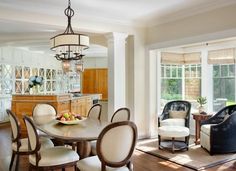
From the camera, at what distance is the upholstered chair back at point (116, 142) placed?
8.05ft

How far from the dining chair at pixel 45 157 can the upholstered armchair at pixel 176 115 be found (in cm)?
279

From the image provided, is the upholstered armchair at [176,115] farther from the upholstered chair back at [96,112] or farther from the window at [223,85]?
the upholstered chair back at [96,112]

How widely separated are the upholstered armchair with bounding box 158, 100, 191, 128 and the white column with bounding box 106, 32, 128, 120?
98cm

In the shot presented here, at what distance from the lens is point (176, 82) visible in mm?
6781

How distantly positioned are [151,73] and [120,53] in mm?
924

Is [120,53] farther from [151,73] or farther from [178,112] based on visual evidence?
[178,112]

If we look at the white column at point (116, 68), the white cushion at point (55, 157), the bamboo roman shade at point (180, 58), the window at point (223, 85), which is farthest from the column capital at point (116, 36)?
the white cushion at point (55, 157)

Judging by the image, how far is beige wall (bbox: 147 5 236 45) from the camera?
4.21m

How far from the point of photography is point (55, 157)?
9.43 feet

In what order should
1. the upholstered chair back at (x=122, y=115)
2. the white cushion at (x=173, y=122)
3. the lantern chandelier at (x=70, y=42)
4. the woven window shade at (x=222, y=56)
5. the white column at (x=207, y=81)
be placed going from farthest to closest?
the white column at (x=207, y=81), the woven window shade at (x=222, y=56), the white cushion at (x=173, y=122), the upholstered chair back at (x=122, y=115), the lantern chandelier at (x=70, y=42)

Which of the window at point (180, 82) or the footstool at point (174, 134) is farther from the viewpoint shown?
the window at point (180, 82)

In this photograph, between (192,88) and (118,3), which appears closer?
(118,3)

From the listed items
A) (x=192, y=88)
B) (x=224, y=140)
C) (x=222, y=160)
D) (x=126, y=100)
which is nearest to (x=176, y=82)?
(x=192, y=88)

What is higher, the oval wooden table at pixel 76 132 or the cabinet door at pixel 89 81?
A: the cabinet door at pixel 89 81
